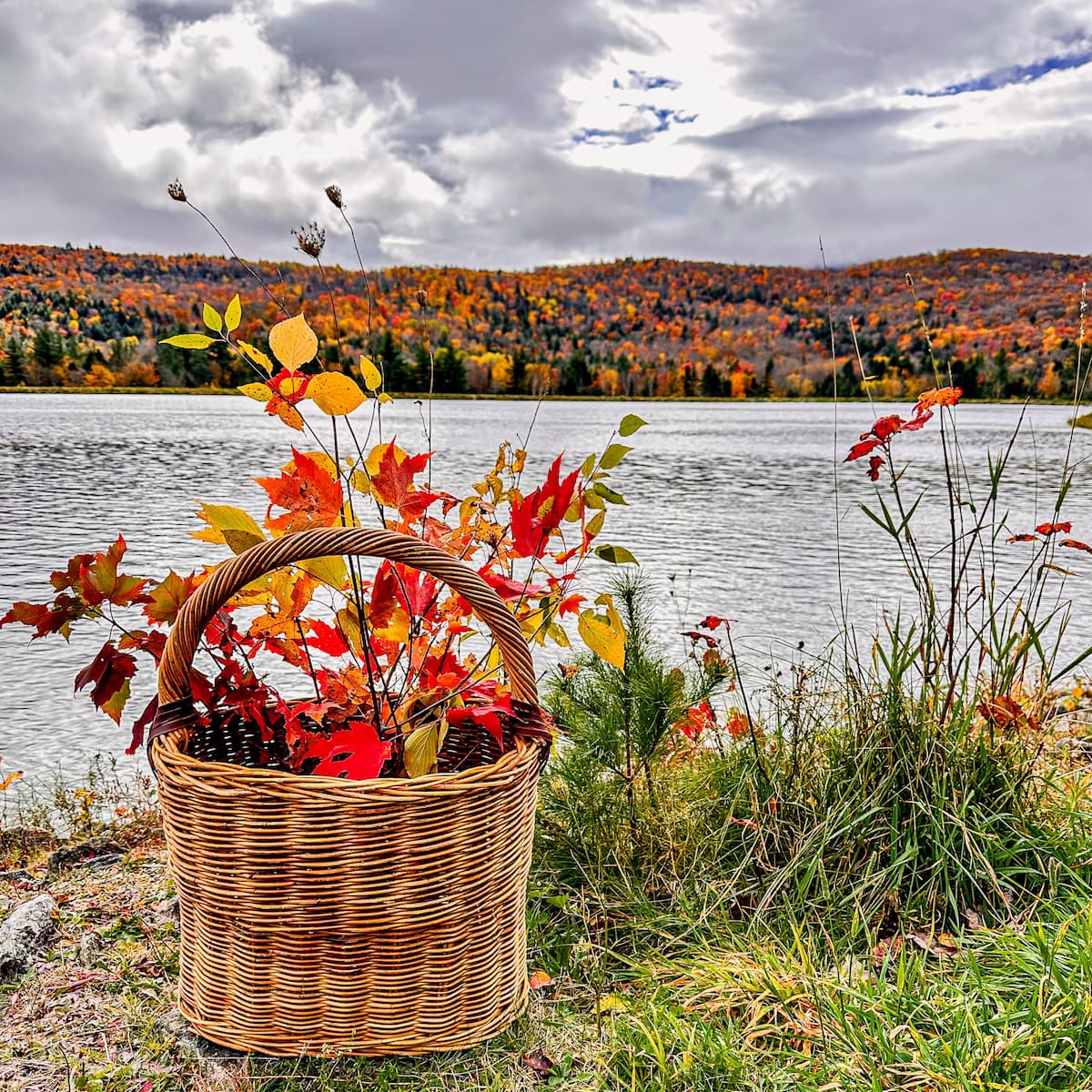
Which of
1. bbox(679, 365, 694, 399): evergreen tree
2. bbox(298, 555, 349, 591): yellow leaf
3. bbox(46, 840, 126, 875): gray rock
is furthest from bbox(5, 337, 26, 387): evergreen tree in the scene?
bbox(298, 555, 349, 591): yellow leaf

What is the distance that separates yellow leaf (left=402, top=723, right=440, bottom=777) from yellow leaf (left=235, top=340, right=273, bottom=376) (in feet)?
2.67

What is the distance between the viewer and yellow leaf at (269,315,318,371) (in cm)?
162

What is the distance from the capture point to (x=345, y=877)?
1.57 metres

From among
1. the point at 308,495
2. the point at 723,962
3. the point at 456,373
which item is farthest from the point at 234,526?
the point at 456,373

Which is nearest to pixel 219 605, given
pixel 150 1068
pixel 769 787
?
pixel 150 1068

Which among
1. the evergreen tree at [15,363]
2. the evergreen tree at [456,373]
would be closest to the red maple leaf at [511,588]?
the evergreen tree at [456,373]

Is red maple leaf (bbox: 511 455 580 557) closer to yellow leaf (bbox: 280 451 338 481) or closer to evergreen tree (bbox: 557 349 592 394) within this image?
yellow leaf (bbox: 280 451 338 481)

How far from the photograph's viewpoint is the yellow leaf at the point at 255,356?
163 centimetres

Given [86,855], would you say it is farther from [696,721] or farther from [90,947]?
[696,721]

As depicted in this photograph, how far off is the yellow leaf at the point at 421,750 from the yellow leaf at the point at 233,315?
2.82ft

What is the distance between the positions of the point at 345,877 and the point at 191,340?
1082 mm

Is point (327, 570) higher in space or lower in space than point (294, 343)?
lower

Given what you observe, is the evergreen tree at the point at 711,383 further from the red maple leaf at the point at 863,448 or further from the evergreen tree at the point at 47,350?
the red maple leaf at the point at 863,448

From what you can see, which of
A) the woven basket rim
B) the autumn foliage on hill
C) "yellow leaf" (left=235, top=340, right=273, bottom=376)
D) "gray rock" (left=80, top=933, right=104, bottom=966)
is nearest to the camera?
the woven basket rim
